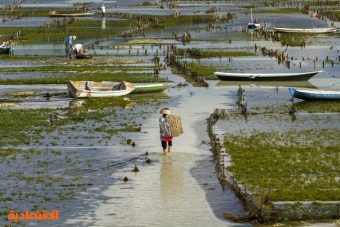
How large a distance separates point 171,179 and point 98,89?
19531 mm

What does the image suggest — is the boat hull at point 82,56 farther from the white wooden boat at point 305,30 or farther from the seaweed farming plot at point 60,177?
the seaweed farming plot at point 60,177

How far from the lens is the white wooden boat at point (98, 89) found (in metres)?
45.8

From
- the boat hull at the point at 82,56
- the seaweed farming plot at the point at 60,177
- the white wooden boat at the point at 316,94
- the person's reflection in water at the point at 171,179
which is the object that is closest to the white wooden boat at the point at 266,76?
the white wooden boat at the point at 316,94

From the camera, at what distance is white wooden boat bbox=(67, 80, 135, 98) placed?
45781mm

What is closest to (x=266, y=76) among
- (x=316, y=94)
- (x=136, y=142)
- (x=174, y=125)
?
(x=316, y=94)

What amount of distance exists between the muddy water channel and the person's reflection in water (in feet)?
0.10

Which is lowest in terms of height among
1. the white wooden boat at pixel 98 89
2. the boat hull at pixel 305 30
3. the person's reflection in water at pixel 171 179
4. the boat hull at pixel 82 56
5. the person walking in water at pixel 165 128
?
the boat hull at pixel 305 30

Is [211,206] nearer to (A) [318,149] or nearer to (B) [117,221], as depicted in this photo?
(B) [117,221]

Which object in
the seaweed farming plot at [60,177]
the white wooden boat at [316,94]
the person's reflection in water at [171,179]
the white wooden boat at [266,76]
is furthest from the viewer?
the white wooden boat at [266,76]

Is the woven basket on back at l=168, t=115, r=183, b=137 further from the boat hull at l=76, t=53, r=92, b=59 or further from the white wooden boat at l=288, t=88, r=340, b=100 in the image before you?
the boat hull at l=76, t=53, r=92, b=59

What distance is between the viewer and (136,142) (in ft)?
113

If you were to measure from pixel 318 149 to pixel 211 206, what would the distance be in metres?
8.53

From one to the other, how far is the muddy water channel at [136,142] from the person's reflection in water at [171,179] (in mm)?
29

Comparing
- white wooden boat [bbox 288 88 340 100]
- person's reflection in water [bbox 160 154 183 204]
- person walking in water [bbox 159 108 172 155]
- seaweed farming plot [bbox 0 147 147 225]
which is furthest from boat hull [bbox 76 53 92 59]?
person's reflection in water [bbox 160 154 183 204]
